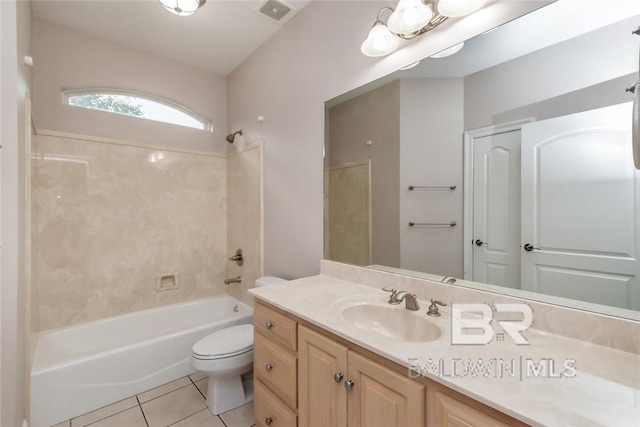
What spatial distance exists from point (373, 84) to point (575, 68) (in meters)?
0.89

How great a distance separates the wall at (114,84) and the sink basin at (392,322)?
249 centimetres

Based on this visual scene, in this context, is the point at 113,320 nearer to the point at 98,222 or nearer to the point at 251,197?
the point at 98,222

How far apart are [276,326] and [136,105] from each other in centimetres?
252

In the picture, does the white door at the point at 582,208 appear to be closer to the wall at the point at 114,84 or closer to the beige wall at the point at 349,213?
the beige wall at the point at 349,213

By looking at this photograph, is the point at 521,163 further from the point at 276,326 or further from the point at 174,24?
the point at 174,24

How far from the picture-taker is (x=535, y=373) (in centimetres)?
70

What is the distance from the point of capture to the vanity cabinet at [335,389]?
707 mm

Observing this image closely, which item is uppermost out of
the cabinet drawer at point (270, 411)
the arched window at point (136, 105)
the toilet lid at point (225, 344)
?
the arched window at point (136, 105)

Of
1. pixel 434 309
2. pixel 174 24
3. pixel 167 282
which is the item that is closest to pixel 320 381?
pixel 434 309

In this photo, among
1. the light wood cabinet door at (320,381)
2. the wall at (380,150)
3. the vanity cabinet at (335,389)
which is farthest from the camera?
the wall at (380,150)

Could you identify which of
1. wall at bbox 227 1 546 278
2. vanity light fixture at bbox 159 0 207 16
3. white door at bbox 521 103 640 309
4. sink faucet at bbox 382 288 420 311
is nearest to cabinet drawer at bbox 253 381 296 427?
sink faucet at bbox 382 288 420 311

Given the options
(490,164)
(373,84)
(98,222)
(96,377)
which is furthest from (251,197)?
(490,164)

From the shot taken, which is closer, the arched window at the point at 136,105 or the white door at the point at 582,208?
the white door at the point at 582,208

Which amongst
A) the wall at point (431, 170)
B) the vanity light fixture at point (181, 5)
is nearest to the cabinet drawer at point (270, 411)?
the wall at point (431, 170)
